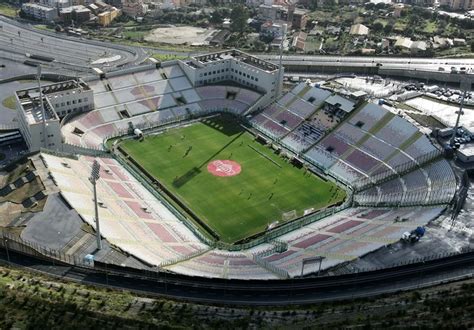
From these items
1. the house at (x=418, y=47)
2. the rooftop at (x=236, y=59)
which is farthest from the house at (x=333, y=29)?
the rooftop at (x=236, y=59)

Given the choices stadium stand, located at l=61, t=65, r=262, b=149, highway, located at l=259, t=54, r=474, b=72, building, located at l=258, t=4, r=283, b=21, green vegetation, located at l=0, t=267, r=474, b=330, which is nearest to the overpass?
highway, located at l=259, t=54, r=474, b=72

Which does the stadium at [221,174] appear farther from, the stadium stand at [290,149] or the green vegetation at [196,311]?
the green vegetation at [196,311]

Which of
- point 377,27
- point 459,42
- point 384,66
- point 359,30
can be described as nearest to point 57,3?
point 359,30

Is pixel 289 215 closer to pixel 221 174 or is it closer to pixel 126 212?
pixel 221 174

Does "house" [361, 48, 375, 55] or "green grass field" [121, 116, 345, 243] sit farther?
"house" [361, 48, 375, 55]

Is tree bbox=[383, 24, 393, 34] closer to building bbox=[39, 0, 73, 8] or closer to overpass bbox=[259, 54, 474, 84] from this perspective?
overpass bbox=[259, 54, 474, 84]

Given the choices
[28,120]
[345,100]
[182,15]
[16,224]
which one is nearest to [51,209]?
[16,224]
